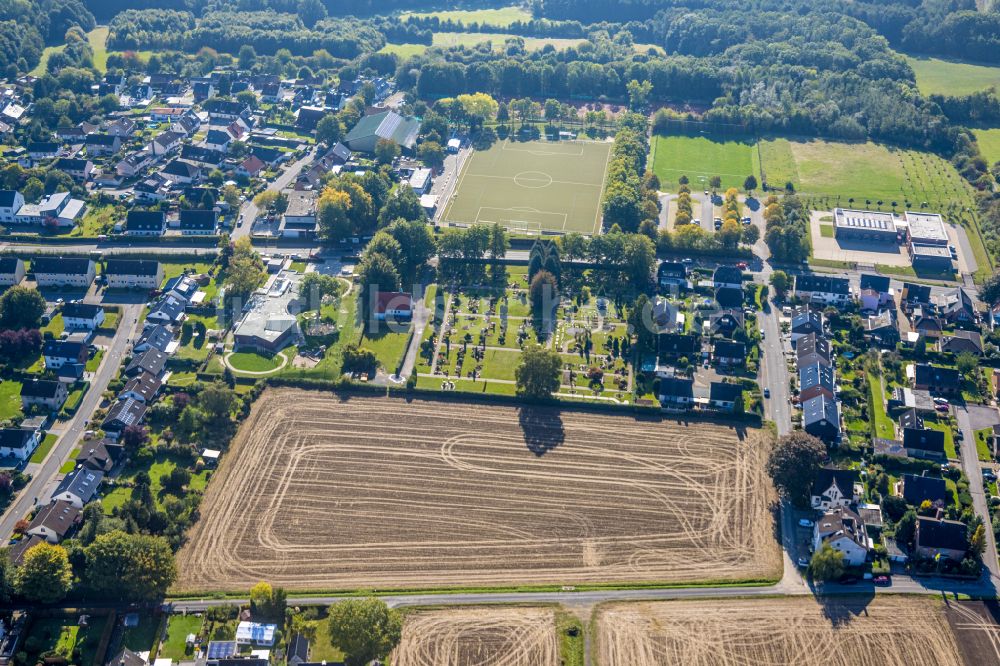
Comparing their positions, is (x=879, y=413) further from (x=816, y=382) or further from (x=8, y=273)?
(x=8, y=273)

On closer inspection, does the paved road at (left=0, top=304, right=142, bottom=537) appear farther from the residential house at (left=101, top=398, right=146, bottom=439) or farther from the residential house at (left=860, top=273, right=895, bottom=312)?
the residential house at (left=860, top=273, right=895, bottom=312)

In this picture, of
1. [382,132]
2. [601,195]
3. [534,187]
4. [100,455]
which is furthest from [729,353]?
[382,132]

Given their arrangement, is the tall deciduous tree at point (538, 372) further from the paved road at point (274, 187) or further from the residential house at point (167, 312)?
the paved road at point (274, 187)

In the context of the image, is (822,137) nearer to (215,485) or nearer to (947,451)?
(947,451)

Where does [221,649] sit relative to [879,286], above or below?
below

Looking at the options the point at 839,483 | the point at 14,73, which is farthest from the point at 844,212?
the point at 14,73

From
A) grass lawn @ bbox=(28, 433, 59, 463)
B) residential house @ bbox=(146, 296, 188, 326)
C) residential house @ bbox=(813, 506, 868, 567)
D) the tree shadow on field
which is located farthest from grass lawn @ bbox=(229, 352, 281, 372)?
residential house @ bbox=(813, 506, 868, 567)

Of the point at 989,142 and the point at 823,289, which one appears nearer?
the point at 823,289
